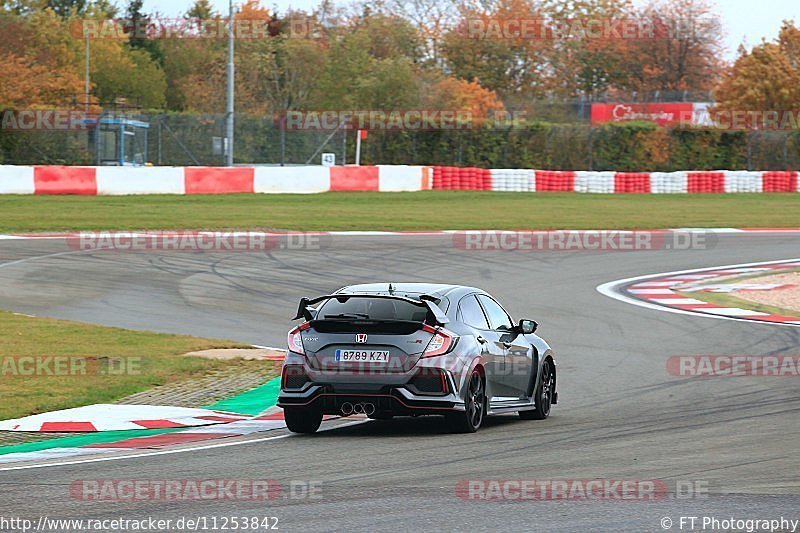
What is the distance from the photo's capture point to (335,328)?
1073 cm

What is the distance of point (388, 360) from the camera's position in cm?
1058

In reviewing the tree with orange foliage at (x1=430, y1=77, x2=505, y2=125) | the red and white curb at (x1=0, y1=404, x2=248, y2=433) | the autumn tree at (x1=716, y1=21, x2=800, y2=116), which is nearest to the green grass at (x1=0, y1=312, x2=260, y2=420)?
the red and white curb at (x1=0, y1=404, x2=248, y2=433)

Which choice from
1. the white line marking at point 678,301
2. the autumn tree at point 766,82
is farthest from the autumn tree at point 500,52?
the white line marking at point 678,301

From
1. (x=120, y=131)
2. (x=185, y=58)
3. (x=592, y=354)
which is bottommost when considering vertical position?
(x=592, y=354)

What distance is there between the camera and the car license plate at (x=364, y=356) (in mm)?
10586

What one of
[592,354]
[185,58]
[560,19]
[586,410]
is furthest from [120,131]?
[560,19]

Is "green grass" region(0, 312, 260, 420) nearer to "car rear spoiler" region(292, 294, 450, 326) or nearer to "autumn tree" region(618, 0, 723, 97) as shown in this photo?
"car rear spoiler" region(292, 294, 450, 326)

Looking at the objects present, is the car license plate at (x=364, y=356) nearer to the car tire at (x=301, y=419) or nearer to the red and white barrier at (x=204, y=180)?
the car tire at (x=301, y=419)

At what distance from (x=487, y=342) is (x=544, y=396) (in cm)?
124

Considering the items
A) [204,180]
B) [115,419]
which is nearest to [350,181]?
[204,180]

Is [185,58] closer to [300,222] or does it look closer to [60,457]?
[300,222]

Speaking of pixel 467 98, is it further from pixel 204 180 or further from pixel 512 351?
pixel 512 351

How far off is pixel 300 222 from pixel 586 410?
20.1 metres

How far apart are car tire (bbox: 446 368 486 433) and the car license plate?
69cm
